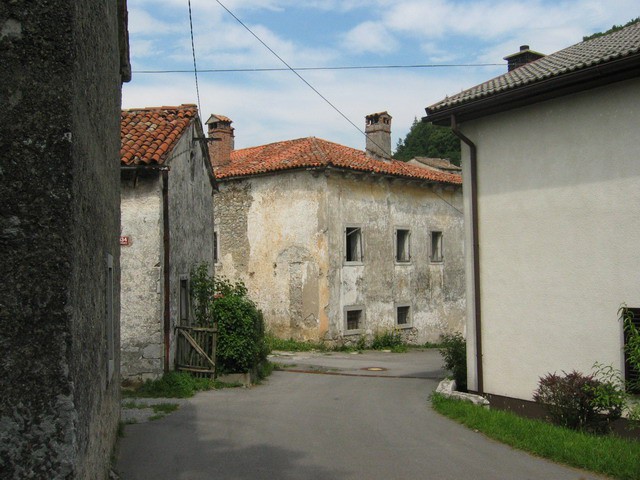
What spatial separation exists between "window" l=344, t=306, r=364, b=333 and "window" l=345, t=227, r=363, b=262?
1.79m

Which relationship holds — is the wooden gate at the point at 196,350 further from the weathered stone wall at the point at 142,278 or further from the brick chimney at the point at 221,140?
the brick chimney at the point at 221,140

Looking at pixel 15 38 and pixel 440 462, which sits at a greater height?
pixel 15 38

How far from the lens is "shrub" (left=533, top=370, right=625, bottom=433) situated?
8.86 metres

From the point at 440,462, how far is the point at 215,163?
19992 millimetres

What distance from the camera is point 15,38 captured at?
3270mm

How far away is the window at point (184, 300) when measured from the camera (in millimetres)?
14914

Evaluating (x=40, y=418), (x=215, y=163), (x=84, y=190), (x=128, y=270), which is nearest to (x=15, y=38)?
(x=84, y=190)

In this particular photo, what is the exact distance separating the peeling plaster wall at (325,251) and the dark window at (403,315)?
30cm

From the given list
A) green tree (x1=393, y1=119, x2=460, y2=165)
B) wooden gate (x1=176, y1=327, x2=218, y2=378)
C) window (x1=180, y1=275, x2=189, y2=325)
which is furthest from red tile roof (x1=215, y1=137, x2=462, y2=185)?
green tree (x1=393, y1=119, x2=460, y2=165)

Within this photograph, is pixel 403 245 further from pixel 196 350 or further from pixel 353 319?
pixel 196 350

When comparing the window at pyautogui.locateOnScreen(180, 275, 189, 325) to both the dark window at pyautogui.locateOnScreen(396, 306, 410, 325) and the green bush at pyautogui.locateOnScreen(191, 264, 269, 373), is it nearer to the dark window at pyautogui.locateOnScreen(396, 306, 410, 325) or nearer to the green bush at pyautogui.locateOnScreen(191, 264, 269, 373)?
the green bush at pyautogui.locateOnScreen(191, 264, 269, 373)

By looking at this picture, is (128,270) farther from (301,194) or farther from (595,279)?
(301,194)

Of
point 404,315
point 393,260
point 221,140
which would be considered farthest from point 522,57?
point 221,140

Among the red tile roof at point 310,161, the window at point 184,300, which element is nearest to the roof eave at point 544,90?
the window at point 184,300
